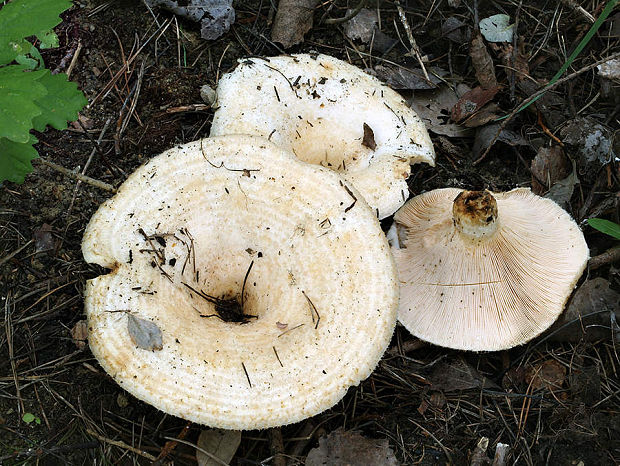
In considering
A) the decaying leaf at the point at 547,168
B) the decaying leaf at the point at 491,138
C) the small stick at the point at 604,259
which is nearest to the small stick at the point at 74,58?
the decaying leaf at the point at 491,138

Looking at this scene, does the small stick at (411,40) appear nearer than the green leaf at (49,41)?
No

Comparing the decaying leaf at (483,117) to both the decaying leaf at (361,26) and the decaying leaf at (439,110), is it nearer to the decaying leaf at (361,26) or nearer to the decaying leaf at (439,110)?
the decaying leaf at (439,110)

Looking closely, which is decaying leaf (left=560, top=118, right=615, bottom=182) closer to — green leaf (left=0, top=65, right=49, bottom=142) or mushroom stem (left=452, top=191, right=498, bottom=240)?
mushroom stem (left=452, top=191, right=498, bottom=240)

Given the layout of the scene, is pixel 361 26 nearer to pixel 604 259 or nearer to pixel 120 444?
pixel 604 259

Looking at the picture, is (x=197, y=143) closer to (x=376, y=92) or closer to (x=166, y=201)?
(x=166, y=201)

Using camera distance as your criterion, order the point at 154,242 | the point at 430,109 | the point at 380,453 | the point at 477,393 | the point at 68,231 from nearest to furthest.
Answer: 1. the point at 154,242
2. the point at 380,453
3. the point at 477,393
4. the point at 68,231
5. the point at 430,109

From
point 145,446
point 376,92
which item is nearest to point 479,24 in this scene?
point 376,92
